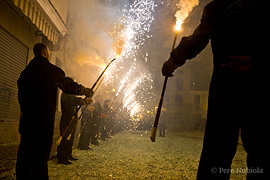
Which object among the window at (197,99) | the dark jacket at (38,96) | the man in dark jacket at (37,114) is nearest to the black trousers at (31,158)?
the man in dark jacket at (37,114)

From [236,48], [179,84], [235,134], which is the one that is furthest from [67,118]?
[179,84]

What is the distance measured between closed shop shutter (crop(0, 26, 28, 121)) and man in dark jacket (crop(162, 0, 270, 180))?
758 centimetres

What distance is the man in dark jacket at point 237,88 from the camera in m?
1.24

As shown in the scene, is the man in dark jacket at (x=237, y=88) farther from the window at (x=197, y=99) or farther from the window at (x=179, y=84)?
the window at (x=197, y=99)

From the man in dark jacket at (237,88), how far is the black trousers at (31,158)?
2.22m

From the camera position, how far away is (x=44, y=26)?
8.33 metres

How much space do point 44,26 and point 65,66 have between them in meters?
6.19

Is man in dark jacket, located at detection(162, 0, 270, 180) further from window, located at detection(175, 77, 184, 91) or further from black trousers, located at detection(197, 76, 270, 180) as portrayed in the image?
window, located at detection(175, 77, 184, 91)

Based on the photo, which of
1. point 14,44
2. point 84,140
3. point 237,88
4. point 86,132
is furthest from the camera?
point 86,132

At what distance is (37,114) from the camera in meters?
2.66

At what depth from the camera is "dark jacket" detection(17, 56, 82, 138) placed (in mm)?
2646

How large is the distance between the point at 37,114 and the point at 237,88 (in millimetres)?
2560

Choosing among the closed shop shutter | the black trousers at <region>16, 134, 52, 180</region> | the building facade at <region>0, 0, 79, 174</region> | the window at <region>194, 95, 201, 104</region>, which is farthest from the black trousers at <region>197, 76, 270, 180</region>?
the window at <region>194, 95, 201, 104</region>

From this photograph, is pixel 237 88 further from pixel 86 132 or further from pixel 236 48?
pixel 86 132
